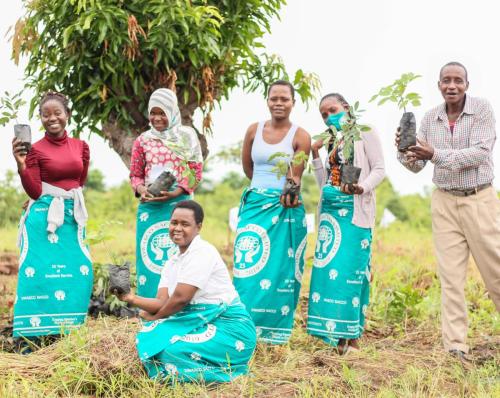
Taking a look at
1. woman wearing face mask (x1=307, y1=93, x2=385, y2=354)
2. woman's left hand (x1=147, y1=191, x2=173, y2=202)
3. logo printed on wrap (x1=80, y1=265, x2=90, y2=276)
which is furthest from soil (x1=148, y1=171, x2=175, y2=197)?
woman wearing face mask (x1=307, y1=93, x2=385, y2=354)

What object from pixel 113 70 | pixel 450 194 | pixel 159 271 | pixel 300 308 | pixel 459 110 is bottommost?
pixel 300 308

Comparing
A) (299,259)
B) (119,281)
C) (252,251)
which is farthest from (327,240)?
(119,281)

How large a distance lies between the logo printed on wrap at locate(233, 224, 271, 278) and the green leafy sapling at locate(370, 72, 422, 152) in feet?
3.54

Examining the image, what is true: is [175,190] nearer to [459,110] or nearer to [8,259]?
[459,110]

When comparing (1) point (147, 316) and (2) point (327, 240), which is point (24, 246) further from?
(2) point (327, 240)

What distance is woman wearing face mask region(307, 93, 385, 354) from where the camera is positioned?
4.88 meters

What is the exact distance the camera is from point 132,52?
6.31 m

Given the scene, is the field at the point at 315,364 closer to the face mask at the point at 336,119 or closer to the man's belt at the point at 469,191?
the man's belt at the point at 469,191

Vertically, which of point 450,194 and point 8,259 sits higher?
point 450,194

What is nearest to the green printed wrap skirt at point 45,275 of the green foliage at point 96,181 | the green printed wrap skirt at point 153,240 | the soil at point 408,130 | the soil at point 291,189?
the green printed wrap skirt at point 153,240

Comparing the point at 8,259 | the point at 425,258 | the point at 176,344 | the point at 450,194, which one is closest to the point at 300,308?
→ the point at 450,194

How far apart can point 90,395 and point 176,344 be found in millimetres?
519

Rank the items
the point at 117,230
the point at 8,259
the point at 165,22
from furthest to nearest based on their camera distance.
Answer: the point at 117,230, the point at 8,259, the point at 165,22

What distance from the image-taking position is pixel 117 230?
11.7m
